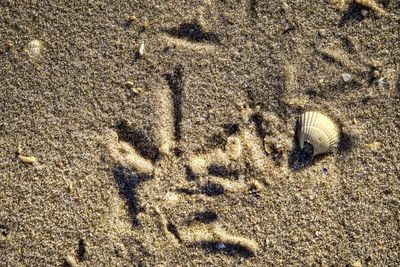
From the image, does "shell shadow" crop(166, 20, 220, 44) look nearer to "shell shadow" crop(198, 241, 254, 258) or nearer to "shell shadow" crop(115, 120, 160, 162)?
"shell shadow" crop(115, 120, 160, 162)

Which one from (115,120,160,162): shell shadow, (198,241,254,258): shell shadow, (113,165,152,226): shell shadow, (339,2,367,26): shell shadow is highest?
(339,2,367,26): shell shadow

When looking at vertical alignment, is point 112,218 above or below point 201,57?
below

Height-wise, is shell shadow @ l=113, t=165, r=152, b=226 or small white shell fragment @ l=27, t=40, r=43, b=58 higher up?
small white shell fragment @ l=27, t=40, r=43, b=58

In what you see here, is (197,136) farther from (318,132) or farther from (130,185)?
(318,132)

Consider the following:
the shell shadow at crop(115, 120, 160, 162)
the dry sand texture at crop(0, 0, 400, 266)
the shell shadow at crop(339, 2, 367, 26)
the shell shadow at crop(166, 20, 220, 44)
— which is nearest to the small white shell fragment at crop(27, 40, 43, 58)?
the dry sand texture at crop(0, 0, 400, 266)

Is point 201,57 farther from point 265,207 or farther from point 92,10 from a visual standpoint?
point 265,207

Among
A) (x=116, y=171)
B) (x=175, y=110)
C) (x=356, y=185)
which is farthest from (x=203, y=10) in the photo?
(x=356, y=185)
